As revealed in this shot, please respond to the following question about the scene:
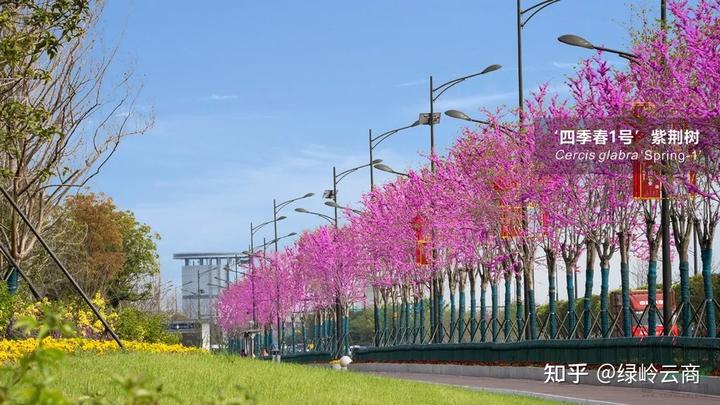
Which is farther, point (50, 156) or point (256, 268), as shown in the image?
point (256, 268)

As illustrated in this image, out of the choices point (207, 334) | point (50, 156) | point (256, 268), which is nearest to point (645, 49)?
point (50, 156)

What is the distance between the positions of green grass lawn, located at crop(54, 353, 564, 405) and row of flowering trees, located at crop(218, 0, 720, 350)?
1264 centimetres

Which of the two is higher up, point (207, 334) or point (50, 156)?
point (50, 156)

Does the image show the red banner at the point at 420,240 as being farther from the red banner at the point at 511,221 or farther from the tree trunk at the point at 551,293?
the tree trunk at the point at 551,293

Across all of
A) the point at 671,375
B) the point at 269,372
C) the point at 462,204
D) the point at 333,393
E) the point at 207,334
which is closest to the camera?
the point at 333,393

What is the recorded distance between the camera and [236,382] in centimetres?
1564

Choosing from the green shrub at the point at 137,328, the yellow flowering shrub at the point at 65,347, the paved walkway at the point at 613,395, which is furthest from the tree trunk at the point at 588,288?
the green shrub at the point at 137,328

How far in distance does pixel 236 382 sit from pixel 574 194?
26130 millimetres

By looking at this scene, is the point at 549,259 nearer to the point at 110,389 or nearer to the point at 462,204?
the point at 462,204

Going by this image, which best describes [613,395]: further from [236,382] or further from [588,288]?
[588,288]

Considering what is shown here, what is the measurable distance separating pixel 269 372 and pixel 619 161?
21.0m

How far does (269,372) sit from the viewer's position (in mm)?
18516

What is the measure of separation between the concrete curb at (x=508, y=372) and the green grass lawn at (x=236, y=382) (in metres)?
5.92

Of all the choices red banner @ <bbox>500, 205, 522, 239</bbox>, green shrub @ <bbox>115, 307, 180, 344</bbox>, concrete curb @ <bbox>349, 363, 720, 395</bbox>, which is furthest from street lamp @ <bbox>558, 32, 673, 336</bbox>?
green shrub @ <bbox>115, 307, 180, 344</bbox>
